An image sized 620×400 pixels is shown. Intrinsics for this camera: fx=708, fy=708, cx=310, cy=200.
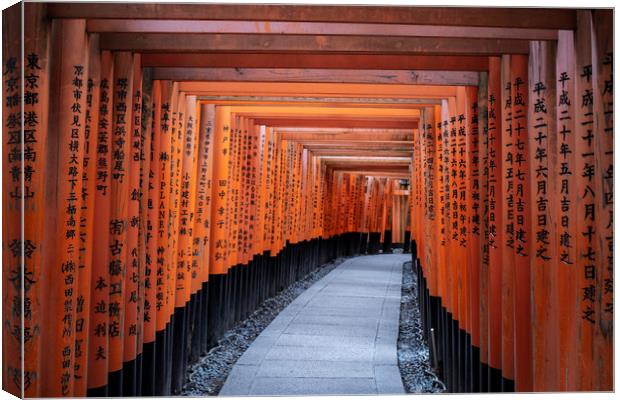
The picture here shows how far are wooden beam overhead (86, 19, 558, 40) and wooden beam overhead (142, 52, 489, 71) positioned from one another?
0.84 meters

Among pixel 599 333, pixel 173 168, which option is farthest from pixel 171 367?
pixel 599 333

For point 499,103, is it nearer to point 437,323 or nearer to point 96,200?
point 96,200

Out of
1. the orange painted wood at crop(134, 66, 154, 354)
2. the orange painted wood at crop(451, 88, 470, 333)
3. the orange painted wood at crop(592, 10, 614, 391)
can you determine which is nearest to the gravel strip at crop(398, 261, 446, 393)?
the orange painted wood at crop(451, 88, 470, 333)

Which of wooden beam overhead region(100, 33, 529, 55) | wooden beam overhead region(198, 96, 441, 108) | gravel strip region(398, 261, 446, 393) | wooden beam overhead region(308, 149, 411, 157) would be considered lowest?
gravel strip region(398, 261, 446, 393)

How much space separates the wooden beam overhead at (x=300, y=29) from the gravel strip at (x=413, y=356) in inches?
126

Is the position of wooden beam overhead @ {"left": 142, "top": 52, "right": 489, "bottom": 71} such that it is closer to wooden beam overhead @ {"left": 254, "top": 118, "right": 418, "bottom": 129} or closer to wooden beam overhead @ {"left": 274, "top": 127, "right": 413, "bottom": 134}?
wooden beam overhead @ {"left": 254, "top": 118, "right": 418, "bottom": 129}

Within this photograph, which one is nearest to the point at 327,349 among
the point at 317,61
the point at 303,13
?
the point at 317,61

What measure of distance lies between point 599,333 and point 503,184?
1380mm

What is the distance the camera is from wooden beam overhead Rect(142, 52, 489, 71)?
4668 millimetres

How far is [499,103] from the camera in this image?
4.47m

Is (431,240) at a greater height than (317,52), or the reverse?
(317,52)

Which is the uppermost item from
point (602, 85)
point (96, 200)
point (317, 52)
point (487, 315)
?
point (317, 52)

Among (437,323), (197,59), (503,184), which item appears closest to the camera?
(503,184)

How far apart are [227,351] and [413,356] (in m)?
1.95
